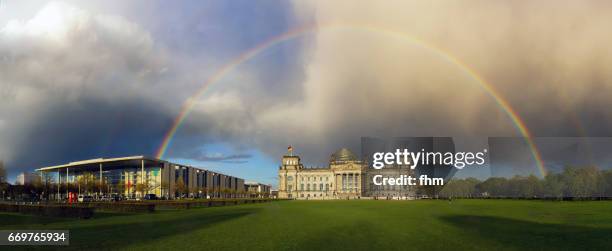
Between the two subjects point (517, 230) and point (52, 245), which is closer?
point (52, 245)

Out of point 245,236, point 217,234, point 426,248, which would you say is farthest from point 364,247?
point 217,234

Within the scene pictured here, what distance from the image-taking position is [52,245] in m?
26.8

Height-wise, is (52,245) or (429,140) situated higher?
(429,140)

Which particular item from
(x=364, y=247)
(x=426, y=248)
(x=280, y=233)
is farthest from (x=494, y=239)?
A: (x=280, y=233)

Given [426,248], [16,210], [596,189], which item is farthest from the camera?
[596,189]

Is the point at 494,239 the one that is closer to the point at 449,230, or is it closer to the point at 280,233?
the point at 449,230

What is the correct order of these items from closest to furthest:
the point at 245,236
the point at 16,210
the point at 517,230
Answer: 1. the point at 245,236
2. the point at 517,230
3. the point at 16,210

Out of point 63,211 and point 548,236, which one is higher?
point 63,211

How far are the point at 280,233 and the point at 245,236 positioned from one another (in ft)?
9.76

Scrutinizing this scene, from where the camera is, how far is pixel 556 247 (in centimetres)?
2628

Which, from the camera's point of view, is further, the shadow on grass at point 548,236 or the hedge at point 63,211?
the hedge at point 63,211

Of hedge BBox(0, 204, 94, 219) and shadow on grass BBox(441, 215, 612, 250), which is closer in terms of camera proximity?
shadow on grass BBox(441, 215, 612, 250)

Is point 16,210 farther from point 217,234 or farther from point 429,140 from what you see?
point 429,140

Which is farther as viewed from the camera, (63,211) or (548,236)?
(63,211)
